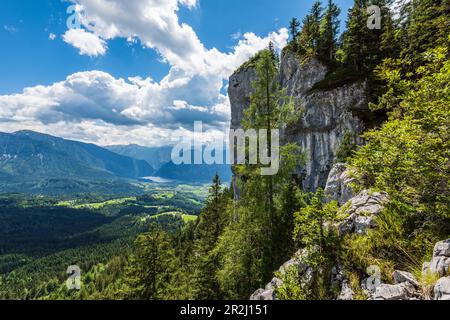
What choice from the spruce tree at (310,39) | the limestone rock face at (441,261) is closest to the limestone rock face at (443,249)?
the limestone rock face at (441,261)

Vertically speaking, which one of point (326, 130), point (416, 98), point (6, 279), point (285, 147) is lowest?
point (6, 279)

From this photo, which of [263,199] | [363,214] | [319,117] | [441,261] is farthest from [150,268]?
[319,117]

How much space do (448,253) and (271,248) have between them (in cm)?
884

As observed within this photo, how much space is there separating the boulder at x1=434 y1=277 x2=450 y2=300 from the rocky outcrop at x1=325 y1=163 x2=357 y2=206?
822 cm

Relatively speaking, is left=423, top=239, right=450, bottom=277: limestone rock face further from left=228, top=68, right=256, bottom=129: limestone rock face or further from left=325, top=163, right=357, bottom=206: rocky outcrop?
left=228, top=68, right=256, bottom=129: limestone rock face

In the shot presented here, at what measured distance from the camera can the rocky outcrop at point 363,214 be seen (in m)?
8.45

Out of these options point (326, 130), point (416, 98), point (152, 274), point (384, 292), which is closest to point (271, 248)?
point (384, 292)

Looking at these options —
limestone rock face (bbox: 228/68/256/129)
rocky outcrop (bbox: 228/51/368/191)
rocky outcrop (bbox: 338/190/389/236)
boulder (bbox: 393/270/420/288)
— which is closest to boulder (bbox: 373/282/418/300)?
boulder (bbox: 393/270/420/288)

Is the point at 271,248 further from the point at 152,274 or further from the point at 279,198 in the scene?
the point at 152,274

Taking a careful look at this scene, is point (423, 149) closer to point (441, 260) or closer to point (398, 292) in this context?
point (441, 260)

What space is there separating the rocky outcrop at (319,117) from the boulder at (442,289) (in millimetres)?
24463

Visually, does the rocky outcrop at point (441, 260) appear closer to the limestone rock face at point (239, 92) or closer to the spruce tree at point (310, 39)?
the spruce tree at point (310, 39)

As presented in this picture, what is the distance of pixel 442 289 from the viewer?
15.2 feet
